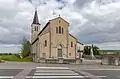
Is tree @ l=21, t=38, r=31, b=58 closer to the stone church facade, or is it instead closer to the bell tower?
the bell tower

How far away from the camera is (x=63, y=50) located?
56.0 m

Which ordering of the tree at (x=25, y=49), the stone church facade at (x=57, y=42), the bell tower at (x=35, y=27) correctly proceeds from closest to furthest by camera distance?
the stone church facade at (x=57, y=42)
the tree at (x=25, y=49)
the bell tower at (x=35, y=27)

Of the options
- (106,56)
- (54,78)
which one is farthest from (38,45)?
(54,78)

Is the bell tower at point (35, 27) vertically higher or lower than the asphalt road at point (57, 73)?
higher

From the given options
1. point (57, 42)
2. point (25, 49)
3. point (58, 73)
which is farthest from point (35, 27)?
point (58, 73)

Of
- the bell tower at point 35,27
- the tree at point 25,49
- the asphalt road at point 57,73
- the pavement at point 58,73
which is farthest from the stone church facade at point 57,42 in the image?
the asphalt road at point 57,73

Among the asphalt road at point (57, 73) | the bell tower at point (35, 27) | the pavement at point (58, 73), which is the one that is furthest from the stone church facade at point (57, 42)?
the asphalt road at point (57, 73)

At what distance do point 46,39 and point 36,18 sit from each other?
806 inches

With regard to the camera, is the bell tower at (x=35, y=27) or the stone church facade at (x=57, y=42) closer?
the stone church facade at (x=57, y=42)

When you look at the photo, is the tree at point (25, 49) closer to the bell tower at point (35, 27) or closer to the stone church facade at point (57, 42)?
the bell tower at point (35, 27)

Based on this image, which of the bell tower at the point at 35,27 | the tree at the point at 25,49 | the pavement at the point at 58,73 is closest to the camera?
the pavement at the point at 58,73

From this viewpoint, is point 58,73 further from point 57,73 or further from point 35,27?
point 35,27

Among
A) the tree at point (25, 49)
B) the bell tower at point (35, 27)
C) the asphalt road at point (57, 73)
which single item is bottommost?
the asphalt road at point (57, 73)

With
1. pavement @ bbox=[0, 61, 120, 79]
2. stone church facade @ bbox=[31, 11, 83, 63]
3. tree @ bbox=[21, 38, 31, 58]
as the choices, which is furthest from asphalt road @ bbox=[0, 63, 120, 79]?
tree @ bbox=[21, 38, 31, 58]
